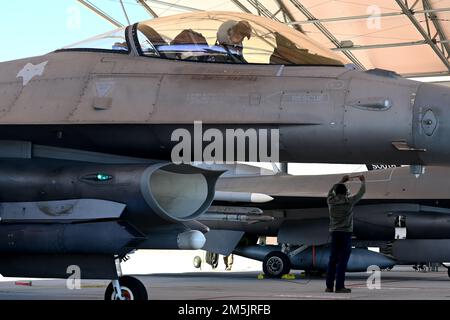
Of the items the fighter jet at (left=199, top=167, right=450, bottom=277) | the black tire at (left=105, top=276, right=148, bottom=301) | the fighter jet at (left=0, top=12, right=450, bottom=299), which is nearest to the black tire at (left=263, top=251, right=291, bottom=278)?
the fighter jet at (left=199, top=167, right=450, bottom=277)

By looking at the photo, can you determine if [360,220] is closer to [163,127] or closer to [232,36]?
[232,36]

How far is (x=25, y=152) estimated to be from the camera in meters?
6.40

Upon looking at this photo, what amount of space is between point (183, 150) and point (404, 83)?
1.77m

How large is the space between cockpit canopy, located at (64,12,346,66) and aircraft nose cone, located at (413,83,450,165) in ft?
3.05

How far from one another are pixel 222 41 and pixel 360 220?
26.5 feet

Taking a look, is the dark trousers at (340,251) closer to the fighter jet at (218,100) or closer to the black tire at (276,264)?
the fighter jet at (218,100)

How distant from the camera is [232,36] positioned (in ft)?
20.7

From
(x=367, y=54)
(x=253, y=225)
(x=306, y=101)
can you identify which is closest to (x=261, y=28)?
(x=306, y=101)

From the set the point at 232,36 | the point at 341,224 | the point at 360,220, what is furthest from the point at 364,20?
the point at 232,36

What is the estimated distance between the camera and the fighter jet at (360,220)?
43.9 feet

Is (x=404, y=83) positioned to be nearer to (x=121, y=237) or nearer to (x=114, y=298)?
(x=121, y=237)

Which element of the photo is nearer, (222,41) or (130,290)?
(130,290)
